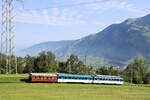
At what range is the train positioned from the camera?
71.0m

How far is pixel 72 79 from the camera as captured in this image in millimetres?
77375

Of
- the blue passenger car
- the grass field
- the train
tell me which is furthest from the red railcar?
the grass field

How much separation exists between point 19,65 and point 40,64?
35.7 metres

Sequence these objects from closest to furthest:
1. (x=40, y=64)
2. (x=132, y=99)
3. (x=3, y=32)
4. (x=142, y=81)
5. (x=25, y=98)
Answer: (x=25, y=98) < (x=132, y=99) < (x=3, y=32) < (x=40, y=64) < (x=142, y=81)

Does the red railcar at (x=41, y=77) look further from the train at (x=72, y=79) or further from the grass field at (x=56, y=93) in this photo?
the grass field at (x=56, y=93)

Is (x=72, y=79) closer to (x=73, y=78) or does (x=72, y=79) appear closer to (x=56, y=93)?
(x=73, y=78)

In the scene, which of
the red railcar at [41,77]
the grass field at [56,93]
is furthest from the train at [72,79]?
the grass field at [56,93]

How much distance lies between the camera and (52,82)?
2970 inches

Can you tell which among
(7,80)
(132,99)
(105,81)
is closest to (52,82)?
(7,80)

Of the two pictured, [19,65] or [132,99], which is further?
[19,65]

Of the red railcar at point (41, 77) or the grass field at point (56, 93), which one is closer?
the grass field at point (56, 93)

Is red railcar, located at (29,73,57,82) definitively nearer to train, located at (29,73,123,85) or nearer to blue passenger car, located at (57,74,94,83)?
train, located at (29,73,123,85)

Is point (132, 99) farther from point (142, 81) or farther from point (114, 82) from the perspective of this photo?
point (142, 81)

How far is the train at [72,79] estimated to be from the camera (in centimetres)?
7100
